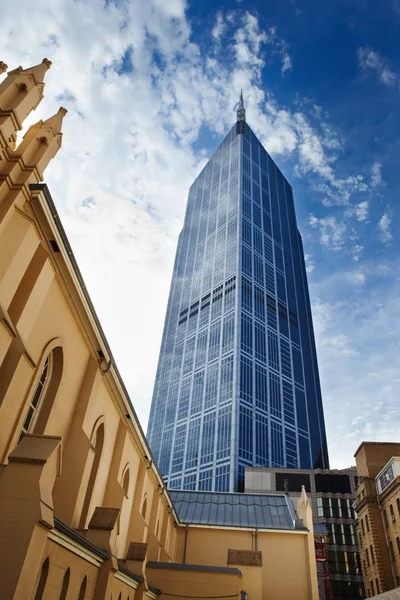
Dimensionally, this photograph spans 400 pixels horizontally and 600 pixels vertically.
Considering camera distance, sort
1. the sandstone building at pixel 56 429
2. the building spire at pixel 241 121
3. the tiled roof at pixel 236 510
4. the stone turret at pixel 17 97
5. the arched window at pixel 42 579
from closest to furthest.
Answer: the sandstone building at pixel 56 429, the arched window at pixel 42 579, the stone turret at pixel 17 97, the tiled roof at pixel 236 510, the building spire at pixel 241 121

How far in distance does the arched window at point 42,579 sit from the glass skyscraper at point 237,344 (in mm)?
91399

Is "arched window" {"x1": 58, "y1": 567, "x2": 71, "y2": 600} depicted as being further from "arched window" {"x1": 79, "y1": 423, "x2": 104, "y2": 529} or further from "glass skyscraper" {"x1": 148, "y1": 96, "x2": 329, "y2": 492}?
"glass skyscraper" {"x1": 148, "y1": 96, "x2": 329, "y2": 492}

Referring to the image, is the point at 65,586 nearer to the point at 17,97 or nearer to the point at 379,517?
the point at 17,97

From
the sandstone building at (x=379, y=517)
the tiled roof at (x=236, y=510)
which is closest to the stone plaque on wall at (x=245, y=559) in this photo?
the tiled roof at (x=236, y=510)

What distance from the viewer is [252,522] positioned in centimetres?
3309

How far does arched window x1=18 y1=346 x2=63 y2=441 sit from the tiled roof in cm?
2400

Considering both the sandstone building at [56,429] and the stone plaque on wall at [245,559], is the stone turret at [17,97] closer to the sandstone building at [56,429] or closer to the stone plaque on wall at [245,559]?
the sandstone building at [56,429]

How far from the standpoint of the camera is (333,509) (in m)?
78.4

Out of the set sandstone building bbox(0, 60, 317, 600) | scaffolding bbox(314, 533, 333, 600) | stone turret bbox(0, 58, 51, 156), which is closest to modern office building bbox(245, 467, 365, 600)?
scaffolding bbox(314, 533, 333, 600)

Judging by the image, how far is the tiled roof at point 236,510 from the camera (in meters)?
33.1

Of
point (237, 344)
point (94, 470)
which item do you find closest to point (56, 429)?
point (94, 470)

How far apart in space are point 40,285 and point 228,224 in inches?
5568

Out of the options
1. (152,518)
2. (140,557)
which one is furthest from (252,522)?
(140,557)

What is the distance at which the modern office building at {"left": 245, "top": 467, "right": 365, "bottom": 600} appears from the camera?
2709 inches
